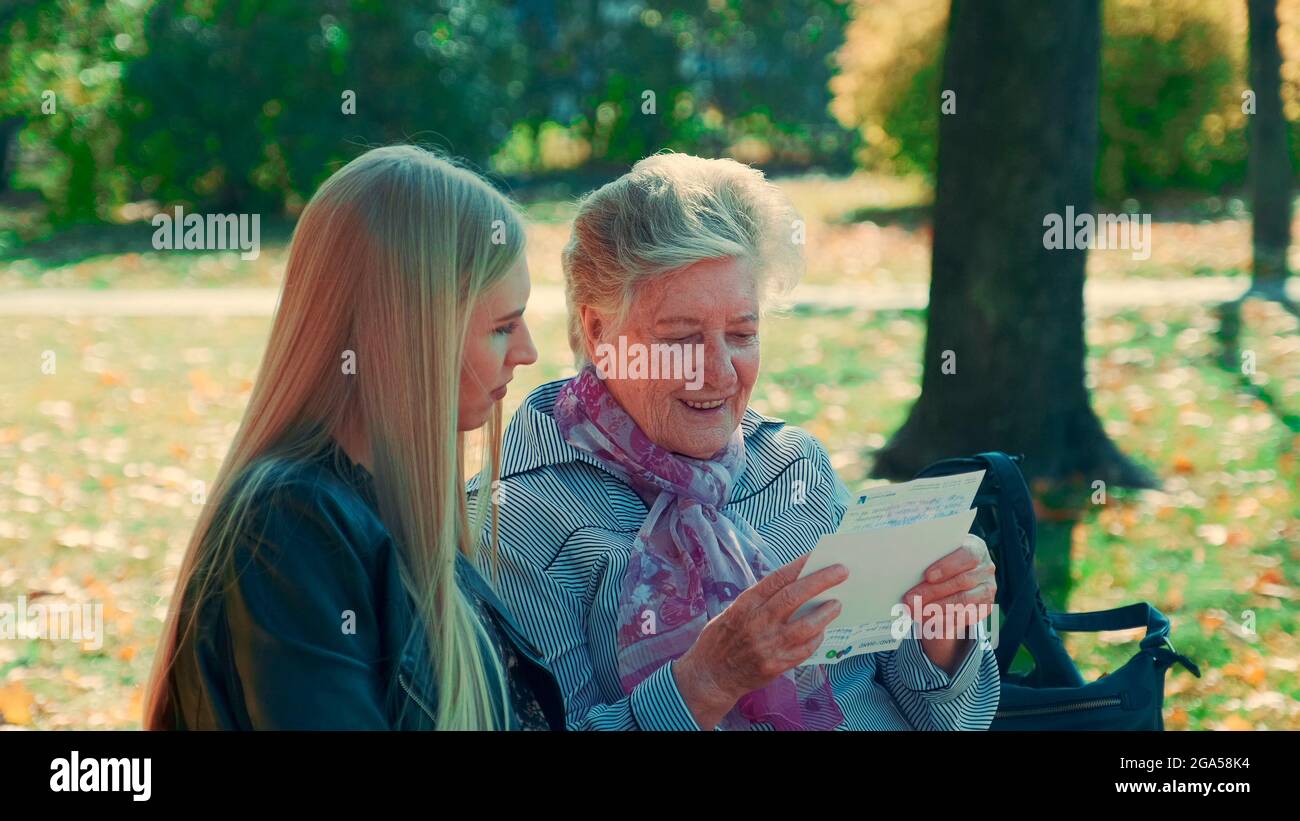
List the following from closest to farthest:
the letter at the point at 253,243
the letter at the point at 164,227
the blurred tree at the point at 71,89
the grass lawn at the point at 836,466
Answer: the grass lawn at the point at 836,466
the letter at the point at 253,243
the letter at the point at 164,227
the blurred tree at the point at 71,89

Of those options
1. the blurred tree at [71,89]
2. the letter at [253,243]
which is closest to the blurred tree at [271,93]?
the blurred tree at [71,89]

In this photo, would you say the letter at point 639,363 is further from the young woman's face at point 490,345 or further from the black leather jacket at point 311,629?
the black leather jacket at point 311,629

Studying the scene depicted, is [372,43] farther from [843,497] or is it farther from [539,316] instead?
[843,497]

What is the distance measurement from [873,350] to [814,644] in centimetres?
751

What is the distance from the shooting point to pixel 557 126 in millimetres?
22359

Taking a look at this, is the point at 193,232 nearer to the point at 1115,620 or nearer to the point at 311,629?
the point at 1115,620

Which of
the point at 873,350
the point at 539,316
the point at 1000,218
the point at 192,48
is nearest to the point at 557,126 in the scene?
the point at 192,48

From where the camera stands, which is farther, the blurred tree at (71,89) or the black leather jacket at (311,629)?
the blurred tree at (71,89)

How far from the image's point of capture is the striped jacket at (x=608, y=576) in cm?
271

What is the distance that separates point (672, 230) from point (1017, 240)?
419cm

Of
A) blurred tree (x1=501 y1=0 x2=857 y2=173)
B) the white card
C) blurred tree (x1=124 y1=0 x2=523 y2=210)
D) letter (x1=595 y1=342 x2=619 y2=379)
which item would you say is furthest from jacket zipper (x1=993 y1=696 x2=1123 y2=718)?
blurred tree (x1=501 y1=0 x2=857 y2=173)

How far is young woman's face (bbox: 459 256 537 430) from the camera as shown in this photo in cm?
233

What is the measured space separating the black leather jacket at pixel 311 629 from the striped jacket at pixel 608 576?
2.03ft

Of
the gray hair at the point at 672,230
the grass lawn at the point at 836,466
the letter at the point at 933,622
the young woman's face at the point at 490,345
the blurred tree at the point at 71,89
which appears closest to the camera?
the young woman's face at the point at 490,345
